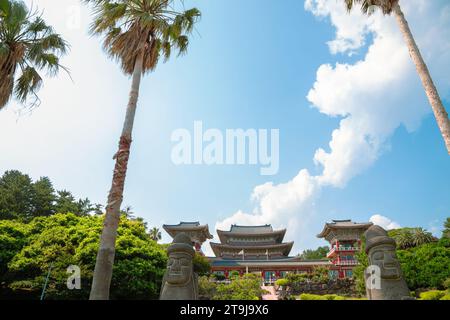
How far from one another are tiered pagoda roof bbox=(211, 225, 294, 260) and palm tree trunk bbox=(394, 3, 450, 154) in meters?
35.3

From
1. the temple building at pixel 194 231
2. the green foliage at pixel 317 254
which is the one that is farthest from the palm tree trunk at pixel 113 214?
the green foliage at pixel 317 254

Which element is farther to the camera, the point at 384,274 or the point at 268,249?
the point at 268,249

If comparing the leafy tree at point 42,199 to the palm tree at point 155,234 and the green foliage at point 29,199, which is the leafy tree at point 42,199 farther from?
the palm tree at point 155,234

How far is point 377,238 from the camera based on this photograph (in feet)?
22.4

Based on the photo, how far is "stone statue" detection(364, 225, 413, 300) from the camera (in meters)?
6.25

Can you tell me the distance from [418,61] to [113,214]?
946 centimetres

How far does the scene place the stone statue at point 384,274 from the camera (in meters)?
6.25

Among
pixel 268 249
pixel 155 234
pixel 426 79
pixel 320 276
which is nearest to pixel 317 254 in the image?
pixel 268 249

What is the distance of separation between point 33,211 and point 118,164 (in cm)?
3443

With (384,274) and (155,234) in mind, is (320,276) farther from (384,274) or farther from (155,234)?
(155,234)

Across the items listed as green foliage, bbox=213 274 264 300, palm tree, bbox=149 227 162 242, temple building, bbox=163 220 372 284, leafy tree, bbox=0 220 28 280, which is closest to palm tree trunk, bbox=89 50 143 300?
green foliage, bbox=213 274 264 300

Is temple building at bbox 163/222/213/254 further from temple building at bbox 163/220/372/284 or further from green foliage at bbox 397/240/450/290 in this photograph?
green foliage at bbox 397/240/450/290
